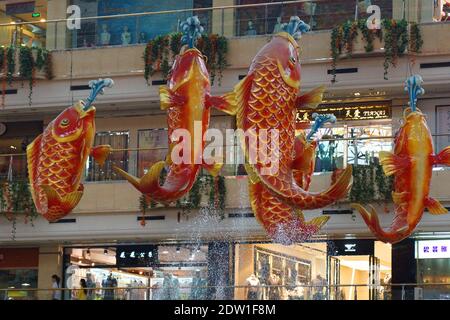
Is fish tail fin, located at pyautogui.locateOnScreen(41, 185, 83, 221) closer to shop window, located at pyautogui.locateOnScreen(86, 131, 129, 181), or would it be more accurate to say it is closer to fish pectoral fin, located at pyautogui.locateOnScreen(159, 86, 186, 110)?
fish pectoral fin, located at pyautogui.locateOnScreen(159, 86, 186, 110)

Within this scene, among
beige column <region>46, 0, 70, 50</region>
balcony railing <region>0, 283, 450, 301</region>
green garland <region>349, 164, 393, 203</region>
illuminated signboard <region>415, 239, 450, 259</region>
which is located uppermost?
beige column <region>46, 0, 70, 50</region>

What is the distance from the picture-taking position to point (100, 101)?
28.8 metres

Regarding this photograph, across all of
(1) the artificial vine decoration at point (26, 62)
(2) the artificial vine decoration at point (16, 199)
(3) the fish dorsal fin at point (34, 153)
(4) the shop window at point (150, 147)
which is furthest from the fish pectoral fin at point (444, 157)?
(1) the artificial vine decoration at point (26, 62)

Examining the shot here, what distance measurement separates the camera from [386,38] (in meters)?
26.3

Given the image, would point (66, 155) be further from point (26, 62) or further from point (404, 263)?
point (404, 263)

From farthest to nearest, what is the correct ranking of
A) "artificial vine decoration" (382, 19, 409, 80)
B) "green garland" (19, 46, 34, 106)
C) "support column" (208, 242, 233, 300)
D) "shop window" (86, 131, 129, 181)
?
"green garland" (19, 46, 34, 106), "shop window" (86, 131, 129, 181), "support column" (208, 242, 233, 300), "artificial vine decoration" (382, 19, 409, 80)

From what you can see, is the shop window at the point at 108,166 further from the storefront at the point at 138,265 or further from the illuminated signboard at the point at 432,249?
the illuminated signboard at the point at 432,249

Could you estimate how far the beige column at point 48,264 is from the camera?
3042cm

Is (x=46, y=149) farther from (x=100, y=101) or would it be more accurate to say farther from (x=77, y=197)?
(x=100, y=101)

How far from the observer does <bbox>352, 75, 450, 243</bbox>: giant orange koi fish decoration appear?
22234mm

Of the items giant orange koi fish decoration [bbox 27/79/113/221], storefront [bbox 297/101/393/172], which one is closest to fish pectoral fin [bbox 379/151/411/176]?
storefront [bbox 297/101/393/172]

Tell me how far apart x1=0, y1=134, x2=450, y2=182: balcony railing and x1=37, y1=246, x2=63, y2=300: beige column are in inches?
92.4

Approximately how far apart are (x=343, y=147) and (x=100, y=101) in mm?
5896
